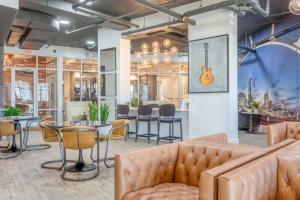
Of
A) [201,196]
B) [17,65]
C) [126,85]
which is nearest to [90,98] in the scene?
[17,65]

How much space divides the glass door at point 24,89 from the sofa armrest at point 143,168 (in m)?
10.0

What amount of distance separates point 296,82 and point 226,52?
3.53 meters

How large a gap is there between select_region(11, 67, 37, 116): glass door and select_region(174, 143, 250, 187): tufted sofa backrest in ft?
33.0

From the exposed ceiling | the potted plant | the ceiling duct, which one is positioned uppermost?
the exposed ceiling

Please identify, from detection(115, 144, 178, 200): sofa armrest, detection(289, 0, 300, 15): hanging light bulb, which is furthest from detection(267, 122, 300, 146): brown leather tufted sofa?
detection(115, 144, 178, 200): sofa armrest

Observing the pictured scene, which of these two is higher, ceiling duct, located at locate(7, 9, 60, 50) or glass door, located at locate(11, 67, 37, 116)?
ceiling duct, located at locate(7, 9, 60, 50)

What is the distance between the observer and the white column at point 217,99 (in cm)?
697

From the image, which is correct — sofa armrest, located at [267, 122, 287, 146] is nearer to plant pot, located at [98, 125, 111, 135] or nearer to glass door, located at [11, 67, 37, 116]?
plant pot, located at [98, 125, 111, 135]

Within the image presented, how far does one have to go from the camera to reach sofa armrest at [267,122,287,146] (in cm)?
458

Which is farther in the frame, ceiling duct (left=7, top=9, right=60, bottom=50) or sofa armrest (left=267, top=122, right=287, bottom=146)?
ceiling duct (left=7, top=9, right=60, bottom=50)

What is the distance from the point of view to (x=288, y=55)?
9297 mm

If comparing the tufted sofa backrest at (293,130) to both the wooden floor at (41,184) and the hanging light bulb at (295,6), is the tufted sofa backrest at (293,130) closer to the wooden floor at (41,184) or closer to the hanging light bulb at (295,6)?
the hanging light bulb at (295,6)

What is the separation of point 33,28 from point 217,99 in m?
5.08

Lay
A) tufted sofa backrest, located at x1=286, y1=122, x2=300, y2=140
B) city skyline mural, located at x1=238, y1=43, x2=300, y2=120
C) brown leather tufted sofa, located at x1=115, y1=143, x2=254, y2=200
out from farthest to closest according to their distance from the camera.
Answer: city skyline mural, located at x1=238, y1=43, x2=300, y2=120 < tufted sofa backrest, located at x1=286, y1=122, x2=300, y2=140 < brown leather tufted sofa, located at x1=115, y1=143, x2=254, y2=200
